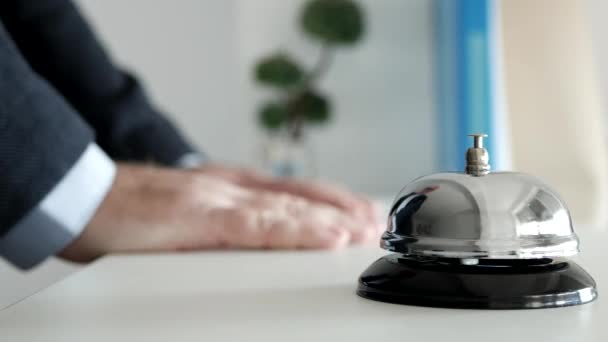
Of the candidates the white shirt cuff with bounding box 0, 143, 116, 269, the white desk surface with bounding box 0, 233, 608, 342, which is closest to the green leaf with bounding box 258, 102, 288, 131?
the white shirt cuff with bounding box 0, 143, 116, 269

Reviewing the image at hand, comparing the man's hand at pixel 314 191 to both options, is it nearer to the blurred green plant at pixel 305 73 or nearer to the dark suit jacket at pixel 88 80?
the dark suit jacket at pixel 88 80

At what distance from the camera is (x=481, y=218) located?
1.52 ft

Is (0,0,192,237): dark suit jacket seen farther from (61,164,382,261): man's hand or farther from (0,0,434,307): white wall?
(0,0,434,307): white wall

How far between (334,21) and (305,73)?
0.30 m

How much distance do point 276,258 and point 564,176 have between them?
157cm

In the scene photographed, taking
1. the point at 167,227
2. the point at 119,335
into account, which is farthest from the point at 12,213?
the point at 119,335

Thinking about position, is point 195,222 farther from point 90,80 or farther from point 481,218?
point 90,80

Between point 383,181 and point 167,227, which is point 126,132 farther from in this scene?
point 383,181

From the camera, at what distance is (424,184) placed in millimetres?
505

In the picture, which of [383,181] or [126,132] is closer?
[126,132]

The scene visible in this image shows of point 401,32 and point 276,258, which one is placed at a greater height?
point 401,32

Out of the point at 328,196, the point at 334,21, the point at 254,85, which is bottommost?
the point at 328,196

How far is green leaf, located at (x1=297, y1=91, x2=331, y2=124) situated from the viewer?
12.6 ft

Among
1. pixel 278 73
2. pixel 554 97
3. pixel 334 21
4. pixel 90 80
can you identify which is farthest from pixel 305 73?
pixel 90 80
